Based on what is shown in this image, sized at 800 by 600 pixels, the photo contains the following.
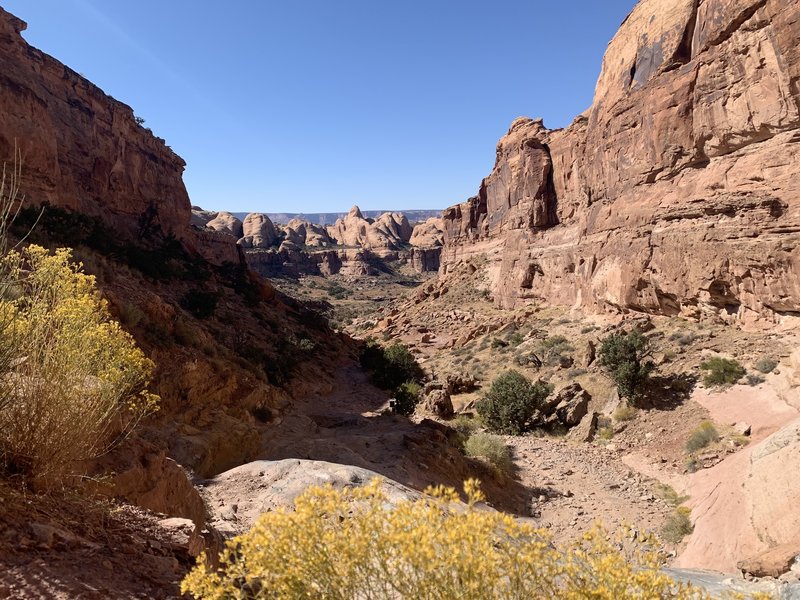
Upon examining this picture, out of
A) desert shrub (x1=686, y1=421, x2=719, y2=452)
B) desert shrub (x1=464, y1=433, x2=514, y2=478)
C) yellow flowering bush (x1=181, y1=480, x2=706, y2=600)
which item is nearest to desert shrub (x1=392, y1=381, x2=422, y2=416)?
desert shrub (x1=464, y1=433, x2=514, y2=478)

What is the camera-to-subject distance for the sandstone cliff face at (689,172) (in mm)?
16578

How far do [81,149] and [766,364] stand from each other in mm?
38921

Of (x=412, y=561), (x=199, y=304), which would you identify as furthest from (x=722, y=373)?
(x=199, y=304)

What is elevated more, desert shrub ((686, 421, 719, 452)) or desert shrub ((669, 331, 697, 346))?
desert shrub ((669, 331, 697, 346))

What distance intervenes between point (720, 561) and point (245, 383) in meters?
12.8

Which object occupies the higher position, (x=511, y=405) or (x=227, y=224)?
(x=227, y=224)

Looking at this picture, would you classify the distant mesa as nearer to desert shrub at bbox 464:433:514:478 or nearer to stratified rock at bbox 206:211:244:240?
stratified rock at bbox 206:211:244:240

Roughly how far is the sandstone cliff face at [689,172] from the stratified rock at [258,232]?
237 feet

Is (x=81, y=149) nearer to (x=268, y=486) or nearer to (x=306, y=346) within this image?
(x=306, y=346)

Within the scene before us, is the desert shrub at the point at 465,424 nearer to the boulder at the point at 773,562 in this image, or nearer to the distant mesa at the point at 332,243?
the boulder at the point at 773,562

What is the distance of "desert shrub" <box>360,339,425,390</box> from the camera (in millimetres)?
23906

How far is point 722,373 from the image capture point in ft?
47.0

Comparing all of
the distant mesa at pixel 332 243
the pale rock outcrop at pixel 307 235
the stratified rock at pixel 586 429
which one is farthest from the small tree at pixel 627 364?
the pale rock outcrop at pixel 307 235

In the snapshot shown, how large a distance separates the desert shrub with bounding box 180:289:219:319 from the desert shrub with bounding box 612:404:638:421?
64.3ft
